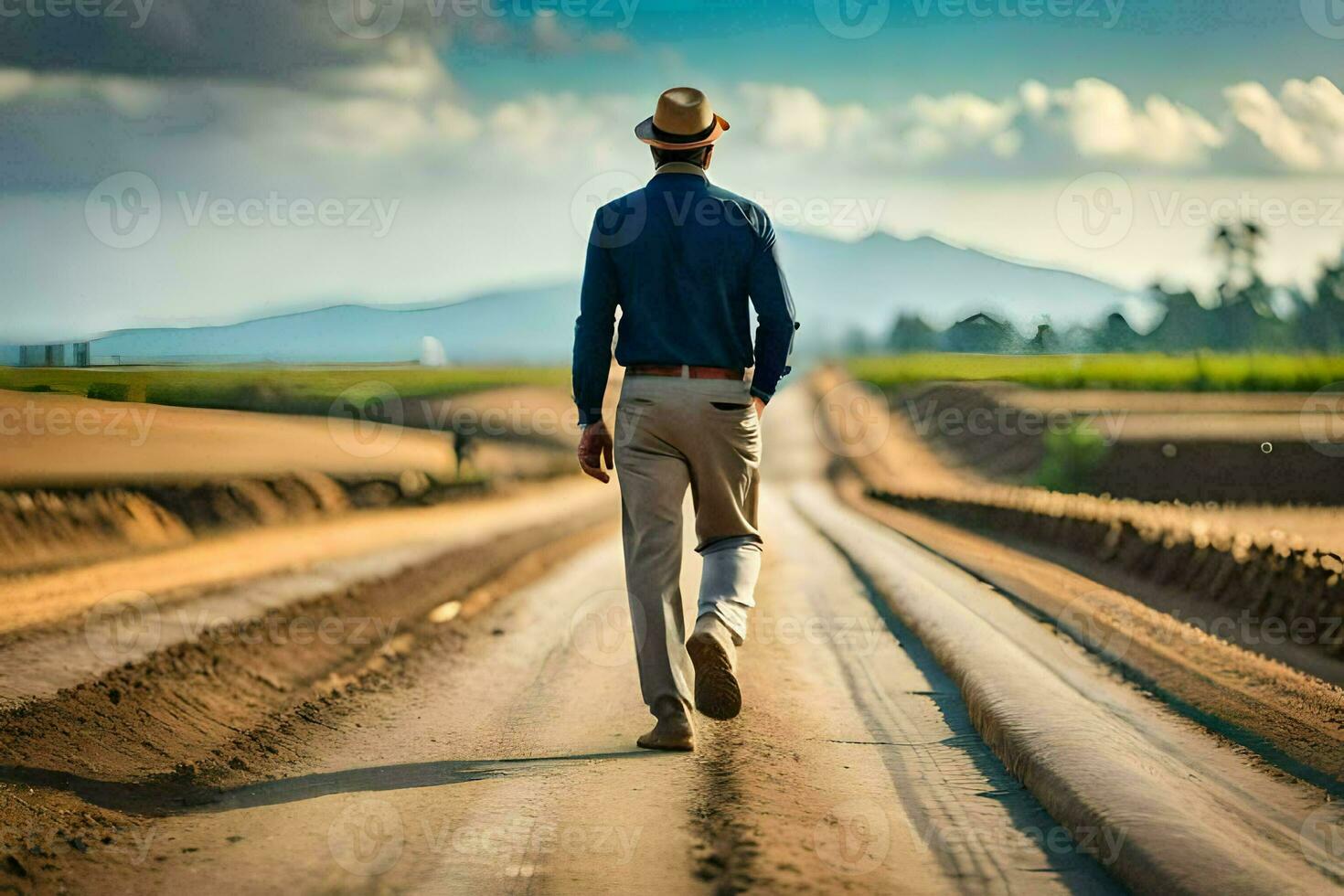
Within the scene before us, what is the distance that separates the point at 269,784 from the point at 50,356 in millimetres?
4688

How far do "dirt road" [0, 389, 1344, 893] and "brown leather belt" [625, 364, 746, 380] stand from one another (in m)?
1.53

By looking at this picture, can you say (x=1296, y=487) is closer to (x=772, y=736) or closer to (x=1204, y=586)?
(x=1204, y=586)

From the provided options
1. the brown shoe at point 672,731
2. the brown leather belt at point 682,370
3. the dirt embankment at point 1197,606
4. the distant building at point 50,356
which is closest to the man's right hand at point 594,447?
the brown leather belt at point 682,370

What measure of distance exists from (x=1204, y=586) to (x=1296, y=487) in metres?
26.8

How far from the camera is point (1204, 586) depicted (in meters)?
13.2

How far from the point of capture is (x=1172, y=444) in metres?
43.9

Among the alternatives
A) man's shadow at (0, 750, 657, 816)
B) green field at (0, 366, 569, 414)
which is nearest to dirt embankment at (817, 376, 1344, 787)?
man's shadow at (0, 750, 657, 816)

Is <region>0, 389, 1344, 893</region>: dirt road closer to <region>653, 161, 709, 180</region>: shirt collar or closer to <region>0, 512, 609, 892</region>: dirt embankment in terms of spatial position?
<region>0, 512, 609, 892</region>: dirt embankment

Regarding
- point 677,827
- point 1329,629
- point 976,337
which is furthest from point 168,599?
point 976,337

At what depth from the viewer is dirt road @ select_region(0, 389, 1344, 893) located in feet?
13.3

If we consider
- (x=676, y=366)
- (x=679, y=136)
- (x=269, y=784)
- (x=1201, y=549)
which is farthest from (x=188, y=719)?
(x=1201, y=549)

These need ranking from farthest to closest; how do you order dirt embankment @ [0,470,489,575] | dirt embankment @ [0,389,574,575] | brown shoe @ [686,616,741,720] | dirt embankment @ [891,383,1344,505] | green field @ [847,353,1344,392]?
1. green field @ [847,353,1344,392]
2. dirt embankment @ [891,383,1344,505]
3. dirt embankment @ [0,470,489,575]
4. dirt embankment @ [0,389,574,575]
5. brown shoe @ [686,616,741,720]

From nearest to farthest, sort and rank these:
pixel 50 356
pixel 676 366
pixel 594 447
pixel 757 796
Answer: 1. pixel 757 796
2. pixel 676 366
3. pixel 594 447
4. pixel 50 356

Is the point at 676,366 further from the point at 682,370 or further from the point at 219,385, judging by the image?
the point at 219,385
